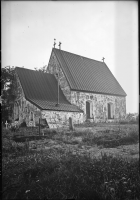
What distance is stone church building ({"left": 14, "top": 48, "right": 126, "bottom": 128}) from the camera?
23.8ft

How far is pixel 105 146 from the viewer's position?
5289 millimetres

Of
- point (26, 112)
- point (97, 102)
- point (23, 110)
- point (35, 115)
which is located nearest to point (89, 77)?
point (97, 102)

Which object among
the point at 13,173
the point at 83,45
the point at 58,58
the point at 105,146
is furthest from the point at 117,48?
the point at 58,58

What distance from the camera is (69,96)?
27.1ft

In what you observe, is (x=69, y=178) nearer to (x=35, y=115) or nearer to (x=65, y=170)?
(x=65, y=170)

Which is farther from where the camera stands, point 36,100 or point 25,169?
point 36,100

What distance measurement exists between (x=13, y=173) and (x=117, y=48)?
131 inches

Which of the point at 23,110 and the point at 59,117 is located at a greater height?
the point at 23,110

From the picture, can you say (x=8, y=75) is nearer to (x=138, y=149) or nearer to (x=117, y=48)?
(x=117, y=48)

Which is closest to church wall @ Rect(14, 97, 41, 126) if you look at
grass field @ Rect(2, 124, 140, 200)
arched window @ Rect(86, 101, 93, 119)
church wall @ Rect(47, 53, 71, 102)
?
church wall @ Rect(47, 53, 71, 102)

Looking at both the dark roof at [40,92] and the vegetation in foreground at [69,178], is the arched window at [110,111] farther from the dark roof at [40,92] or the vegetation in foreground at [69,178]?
the vegetation in foreground at [69,178]

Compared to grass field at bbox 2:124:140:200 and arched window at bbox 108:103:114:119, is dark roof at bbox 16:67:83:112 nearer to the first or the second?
arched window at bbox 108:103:114:119

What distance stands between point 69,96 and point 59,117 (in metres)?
1.36

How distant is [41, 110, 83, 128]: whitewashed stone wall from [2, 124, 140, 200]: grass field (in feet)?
4.70
